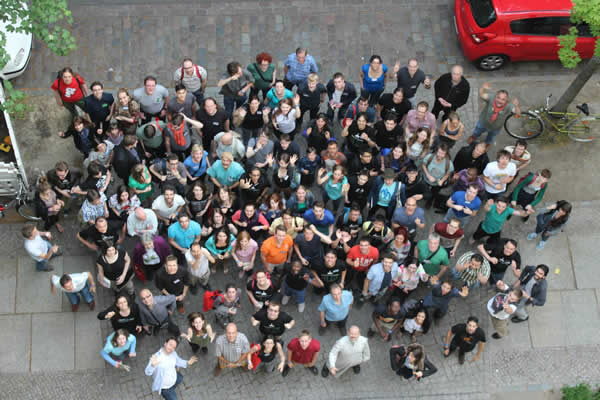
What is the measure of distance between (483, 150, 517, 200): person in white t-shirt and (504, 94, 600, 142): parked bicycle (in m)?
2.26

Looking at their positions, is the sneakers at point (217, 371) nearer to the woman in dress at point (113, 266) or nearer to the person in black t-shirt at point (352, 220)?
the woman in dress at point (113, 266)

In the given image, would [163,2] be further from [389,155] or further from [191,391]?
[191,391]

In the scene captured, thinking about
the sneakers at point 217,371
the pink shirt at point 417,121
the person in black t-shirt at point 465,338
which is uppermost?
the pink shirt at point 417,121

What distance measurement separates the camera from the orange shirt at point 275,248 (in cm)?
1076

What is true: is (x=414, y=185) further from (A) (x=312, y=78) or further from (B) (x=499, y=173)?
(A) (x=312, y=78)

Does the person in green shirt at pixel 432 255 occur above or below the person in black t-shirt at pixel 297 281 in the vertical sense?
above

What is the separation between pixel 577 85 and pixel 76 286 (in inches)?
402

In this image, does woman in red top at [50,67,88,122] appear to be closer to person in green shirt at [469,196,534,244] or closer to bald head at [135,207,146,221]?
bald head at [135,207,146,221]

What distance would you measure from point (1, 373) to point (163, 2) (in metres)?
8.81

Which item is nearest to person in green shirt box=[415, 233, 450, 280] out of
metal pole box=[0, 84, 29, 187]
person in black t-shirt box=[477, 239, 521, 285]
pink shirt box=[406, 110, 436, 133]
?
person in black t-shirt box=[477, 239, 521, 285]

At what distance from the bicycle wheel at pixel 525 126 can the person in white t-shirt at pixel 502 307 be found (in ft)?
13.2

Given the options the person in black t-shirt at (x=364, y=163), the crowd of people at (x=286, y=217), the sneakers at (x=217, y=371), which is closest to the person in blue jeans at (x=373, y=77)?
the crowd of people at (x=286, y=217)

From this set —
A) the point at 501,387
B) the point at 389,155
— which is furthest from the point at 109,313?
the point at 501,387

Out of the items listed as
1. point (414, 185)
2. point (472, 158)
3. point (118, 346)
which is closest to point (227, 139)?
point (414, 185)
